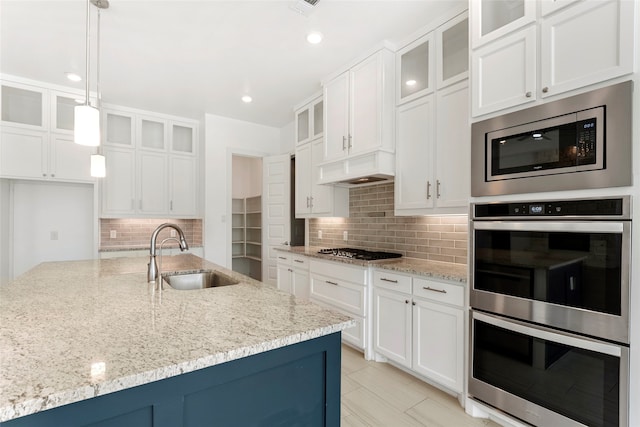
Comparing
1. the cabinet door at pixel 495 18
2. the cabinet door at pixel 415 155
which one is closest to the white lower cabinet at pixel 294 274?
the cabinet door at pixel 415 155

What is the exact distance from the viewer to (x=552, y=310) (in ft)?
5.08

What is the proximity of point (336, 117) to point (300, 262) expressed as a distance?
1711 millimetres

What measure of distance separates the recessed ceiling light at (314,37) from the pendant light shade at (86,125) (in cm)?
174

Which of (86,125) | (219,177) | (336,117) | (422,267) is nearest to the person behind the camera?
(86,125)

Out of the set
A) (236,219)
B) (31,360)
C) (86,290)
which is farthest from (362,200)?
(236,219)

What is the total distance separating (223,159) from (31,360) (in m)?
4.10

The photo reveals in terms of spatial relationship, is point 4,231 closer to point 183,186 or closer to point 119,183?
point 119,183

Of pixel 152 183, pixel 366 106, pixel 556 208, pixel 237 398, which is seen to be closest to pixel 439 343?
pixel 556 208

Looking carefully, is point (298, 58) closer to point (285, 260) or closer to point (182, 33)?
point (182, 33)

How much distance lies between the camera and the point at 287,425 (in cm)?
104

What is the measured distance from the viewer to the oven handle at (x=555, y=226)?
4.50 ft

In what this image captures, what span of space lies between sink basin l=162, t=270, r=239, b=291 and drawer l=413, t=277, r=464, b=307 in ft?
4.62

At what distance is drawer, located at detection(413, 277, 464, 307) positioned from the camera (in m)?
2.05

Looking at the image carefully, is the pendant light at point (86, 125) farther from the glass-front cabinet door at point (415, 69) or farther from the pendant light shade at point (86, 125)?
the glass-front cabinet door at point (415, 69)
